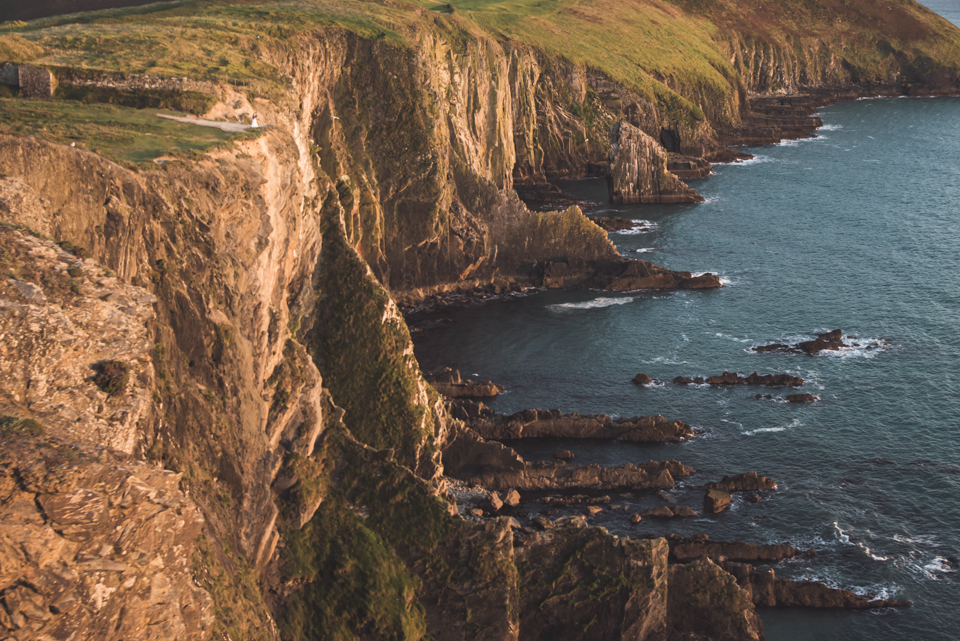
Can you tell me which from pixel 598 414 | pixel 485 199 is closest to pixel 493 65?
pixel 485 199

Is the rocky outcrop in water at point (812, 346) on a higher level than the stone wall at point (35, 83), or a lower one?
lower

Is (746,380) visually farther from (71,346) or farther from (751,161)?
(751,161)

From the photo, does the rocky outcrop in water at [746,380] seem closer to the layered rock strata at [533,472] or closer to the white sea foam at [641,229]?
the layered rock strata at [533,472]

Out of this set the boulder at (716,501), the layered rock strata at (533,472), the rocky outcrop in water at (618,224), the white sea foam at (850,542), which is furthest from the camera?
the rocky outcrop in water at (618,224)

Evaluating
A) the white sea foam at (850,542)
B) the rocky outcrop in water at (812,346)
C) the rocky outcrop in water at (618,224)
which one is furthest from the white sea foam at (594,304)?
the white sea foam at (850,542)

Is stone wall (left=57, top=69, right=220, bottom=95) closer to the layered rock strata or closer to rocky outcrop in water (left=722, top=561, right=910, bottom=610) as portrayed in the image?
the layered rock strata

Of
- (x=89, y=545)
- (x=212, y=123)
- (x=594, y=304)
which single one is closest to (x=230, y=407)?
(x=89, y=545)

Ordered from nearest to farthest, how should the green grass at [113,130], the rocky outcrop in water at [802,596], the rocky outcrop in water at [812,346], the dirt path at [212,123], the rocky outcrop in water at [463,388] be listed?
the green grass at [113,130]
the dirt path at [212,123]
the rocky outcrop in water at [802,596]
the rocky outcrop in water at [463,388]
the rocky outcrop in water at [812,346]
